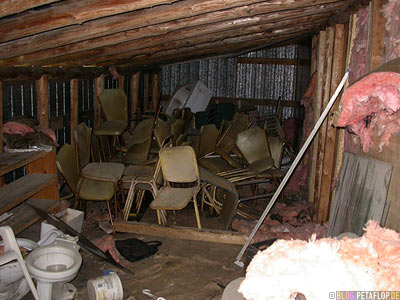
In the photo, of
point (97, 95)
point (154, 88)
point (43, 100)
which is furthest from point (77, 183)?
point (154, 88)

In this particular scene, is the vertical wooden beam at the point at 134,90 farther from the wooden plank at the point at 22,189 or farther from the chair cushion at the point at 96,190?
the wooden plank at the point at 22,189

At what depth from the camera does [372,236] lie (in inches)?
82.6

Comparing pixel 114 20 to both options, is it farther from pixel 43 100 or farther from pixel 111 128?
pixel 111 128

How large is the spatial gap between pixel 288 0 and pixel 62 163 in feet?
9.97

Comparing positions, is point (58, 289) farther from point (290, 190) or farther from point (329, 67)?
point (290, 190)

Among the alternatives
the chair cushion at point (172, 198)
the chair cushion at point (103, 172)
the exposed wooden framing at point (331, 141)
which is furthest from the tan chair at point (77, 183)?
the exposed wooden framing at point (331, 141)

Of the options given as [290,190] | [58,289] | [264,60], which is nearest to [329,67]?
[290,190]

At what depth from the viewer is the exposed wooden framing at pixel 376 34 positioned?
9.85ft

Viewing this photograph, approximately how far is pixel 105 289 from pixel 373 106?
244 cm

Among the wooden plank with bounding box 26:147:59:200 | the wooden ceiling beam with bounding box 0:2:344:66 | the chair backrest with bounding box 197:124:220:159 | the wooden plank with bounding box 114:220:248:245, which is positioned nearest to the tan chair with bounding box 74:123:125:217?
the wooden plank with bounding box 26:147:59:200

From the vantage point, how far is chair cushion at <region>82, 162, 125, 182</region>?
4535 millimetres

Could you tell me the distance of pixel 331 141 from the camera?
4.53 m

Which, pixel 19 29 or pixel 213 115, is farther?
pixel 213 115

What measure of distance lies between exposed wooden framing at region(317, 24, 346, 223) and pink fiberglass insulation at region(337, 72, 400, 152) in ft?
4.80
